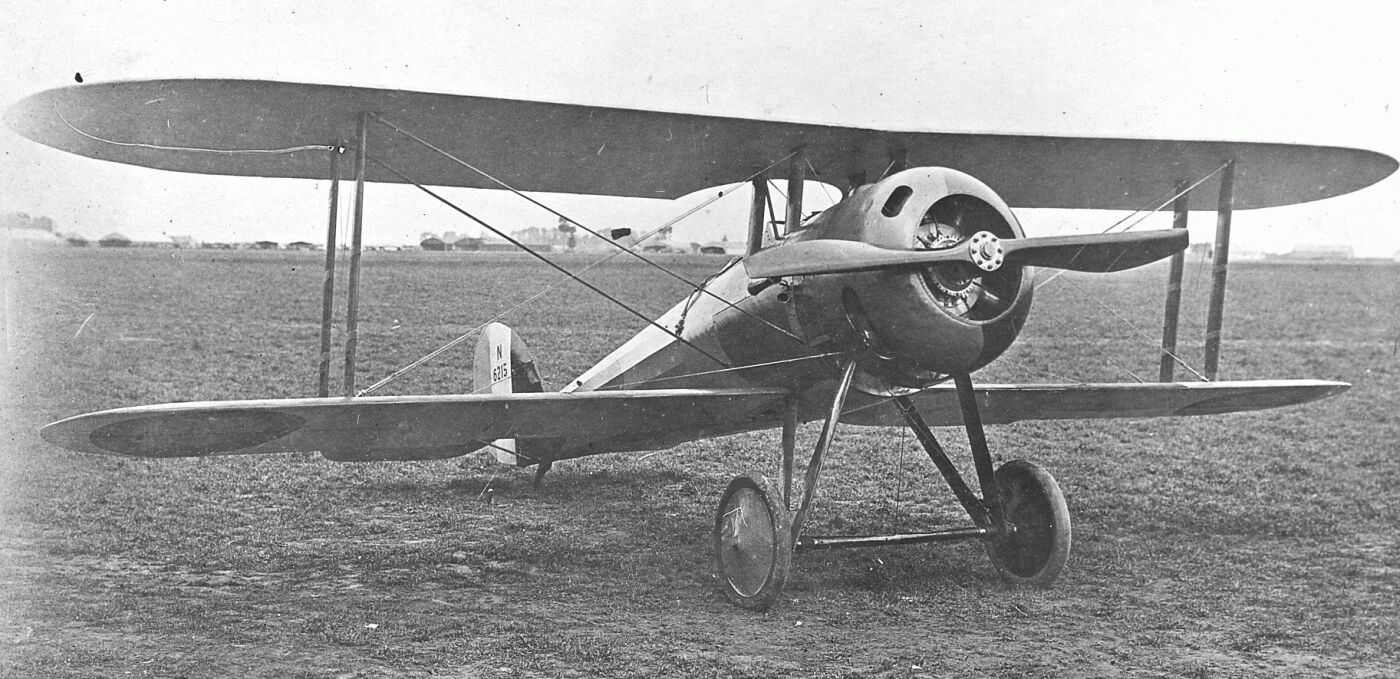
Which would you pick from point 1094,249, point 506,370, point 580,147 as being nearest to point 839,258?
point 1094,249

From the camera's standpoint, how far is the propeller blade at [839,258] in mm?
4031

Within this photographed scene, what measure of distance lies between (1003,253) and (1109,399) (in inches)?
91.7

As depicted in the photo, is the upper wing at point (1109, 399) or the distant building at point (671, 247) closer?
the upper wing at point (1109, 399)

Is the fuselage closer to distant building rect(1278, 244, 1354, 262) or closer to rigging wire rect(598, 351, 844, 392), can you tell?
rigging wire rect(598, 351, 844, 392)

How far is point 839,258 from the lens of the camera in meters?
4.12

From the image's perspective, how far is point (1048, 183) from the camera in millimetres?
6145

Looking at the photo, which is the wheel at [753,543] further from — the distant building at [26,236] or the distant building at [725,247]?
the distant building at [26,236]

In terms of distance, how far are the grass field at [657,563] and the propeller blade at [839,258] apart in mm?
1584

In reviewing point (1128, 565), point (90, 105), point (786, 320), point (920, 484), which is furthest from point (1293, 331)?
point (90, 105)

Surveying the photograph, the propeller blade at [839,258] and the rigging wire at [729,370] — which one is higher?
the propeller blade at [839,258]

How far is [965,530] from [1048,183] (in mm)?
2517

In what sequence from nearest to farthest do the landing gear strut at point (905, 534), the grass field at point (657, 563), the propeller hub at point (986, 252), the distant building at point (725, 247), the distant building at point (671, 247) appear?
the grass field at point (657, 563), the propeller hub at point (986, 252), the landing gear strut at point (905, 534), the distant building at point (725, 247), the distant building at point (671, 247)

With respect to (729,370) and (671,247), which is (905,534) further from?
(671,247)

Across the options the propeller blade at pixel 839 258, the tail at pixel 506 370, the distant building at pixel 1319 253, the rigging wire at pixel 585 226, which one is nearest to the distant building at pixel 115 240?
the tail at pixel 506 370
